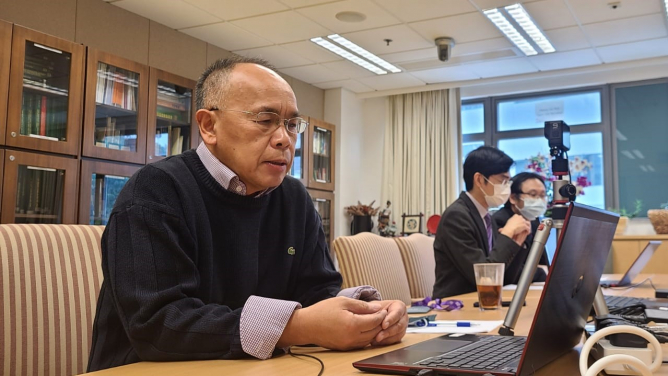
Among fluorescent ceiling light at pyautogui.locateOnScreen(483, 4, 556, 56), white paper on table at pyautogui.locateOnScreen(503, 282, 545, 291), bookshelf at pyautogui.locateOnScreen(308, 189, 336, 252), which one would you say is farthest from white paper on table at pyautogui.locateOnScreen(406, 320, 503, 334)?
bookshelf at pyautogui.locateOnScreen(308, 189, 336, 252)

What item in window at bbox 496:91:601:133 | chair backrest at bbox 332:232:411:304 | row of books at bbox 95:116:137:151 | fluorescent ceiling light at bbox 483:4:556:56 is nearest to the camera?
chair backrest at bbox 332:232:411:304

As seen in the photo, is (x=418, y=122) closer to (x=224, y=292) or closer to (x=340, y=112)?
(x=340, y=112)

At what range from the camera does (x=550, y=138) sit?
4.40ft

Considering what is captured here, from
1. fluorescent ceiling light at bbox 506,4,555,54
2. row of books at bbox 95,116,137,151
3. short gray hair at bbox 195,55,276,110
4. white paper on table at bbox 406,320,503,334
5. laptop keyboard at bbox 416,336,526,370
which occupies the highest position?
fluorescent ceiling light at bbox 506,4,555,54

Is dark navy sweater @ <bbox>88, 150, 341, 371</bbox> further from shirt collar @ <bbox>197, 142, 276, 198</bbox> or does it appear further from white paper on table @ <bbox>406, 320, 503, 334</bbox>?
white paper on table @ <bbox>406, 320, 503, 334</bbox>

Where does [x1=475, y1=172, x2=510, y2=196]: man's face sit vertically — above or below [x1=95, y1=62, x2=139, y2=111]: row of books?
below

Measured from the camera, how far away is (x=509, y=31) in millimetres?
4949

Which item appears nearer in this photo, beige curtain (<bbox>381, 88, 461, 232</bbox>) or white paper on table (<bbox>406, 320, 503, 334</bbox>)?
white paper on table (<bbox>406, 320, 503, 334</bbox>)

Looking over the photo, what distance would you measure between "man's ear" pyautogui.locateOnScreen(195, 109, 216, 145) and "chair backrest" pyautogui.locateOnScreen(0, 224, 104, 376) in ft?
1.15

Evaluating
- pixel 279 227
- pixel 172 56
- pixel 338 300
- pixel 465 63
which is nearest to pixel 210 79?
pixel 279 227

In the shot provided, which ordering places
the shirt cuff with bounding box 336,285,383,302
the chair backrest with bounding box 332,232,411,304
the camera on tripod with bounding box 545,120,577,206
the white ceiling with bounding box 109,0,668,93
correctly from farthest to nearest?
1. the white ceiling with bounding box 109,0,668,93
2. the chair backrest with bounding box 332,232,411,304
3. the camera on tripod with bounding box 545,120,577,206
4. the shirt cuff with bounding box 336,285,383,302

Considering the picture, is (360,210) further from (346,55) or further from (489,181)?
(489,181)

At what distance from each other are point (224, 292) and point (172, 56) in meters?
4.05

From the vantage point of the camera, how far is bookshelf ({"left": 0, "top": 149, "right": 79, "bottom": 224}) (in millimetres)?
3191
